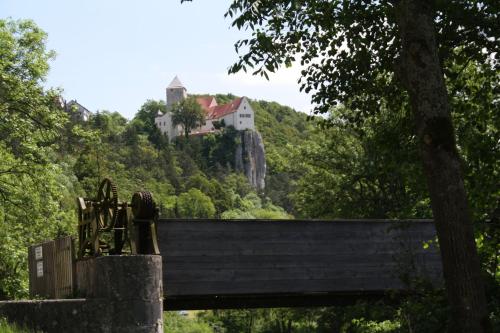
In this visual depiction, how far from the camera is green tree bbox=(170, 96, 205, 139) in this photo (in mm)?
171500

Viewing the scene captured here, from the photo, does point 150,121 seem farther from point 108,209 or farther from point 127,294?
point 127,294

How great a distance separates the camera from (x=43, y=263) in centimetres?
1202

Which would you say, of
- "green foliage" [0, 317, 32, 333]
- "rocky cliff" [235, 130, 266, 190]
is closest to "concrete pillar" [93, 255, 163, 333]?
"green foliage" [0, 317, 32, 333]

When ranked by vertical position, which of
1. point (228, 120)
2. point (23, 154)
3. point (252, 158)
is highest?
point (228, 120)

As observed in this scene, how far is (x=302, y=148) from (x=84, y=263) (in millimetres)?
22781

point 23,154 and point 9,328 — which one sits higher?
point 23,154

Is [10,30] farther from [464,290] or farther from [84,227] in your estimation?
[464,290]

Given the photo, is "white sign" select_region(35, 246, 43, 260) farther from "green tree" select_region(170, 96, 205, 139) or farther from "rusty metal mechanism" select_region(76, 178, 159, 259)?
→ "green tree" select_region(170, 96, 205, 139)

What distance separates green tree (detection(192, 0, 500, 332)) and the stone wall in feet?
9.58

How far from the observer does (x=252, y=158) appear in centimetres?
16375

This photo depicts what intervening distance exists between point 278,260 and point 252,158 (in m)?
148

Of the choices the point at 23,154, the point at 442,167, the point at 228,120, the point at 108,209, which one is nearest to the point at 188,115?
the point at 228,120

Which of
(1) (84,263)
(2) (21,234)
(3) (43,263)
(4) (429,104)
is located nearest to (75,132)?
(2) (21,234)

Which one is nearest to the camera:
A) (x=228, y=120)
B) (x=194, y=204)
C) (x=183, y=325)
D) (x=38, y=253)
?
(x=38, y=253)
